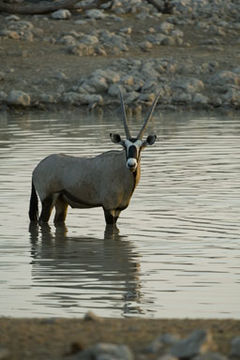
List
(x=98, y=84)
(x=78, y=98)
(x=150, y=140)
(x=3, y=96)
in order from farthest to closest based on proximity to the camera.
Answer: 1. (x=98, y=84)
2. (x=78, y=98)
3. (x=3, y=96)
4. (x=150, y=140)

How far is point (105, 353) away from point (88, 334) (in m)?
0.84

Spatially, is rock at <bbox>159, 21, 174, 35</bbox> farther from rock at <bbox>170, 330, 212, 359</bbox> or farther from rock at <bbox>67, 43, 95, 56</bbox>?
rock at <bbox>170, 330, 212, 359</bbox>

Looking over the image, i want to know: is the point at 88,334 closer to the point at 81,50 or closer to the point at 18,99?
the point at 18,99

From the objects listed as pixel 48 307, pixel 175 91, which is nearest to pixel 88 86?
pixel 175 91

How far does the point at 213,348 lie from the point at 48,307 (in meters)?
2.85

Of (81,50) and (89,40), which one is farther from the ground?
(89,40)

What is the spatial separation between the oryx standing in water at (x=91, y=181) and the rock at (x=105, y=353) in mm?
6640

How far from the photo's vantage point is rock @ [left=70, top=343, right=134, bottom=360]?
19.8ft

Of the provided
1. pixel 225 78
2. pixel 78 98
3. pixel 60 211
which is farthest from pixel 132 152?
pixel 225 78

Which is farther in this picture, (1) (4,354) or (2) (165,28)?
(2) (165,28)

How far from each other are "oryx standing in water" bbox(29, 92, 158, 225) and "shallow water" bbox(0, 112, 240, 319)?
0.31 m

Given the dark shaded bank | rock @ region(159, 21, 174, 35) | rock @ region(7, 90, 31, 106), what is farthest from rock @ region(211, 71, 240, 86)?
the dark shaded bank

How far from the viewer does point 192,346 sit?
20.3ft

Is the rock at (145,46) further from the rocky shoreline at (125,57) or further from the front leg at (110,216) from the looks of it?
the front leg at (110,216)
